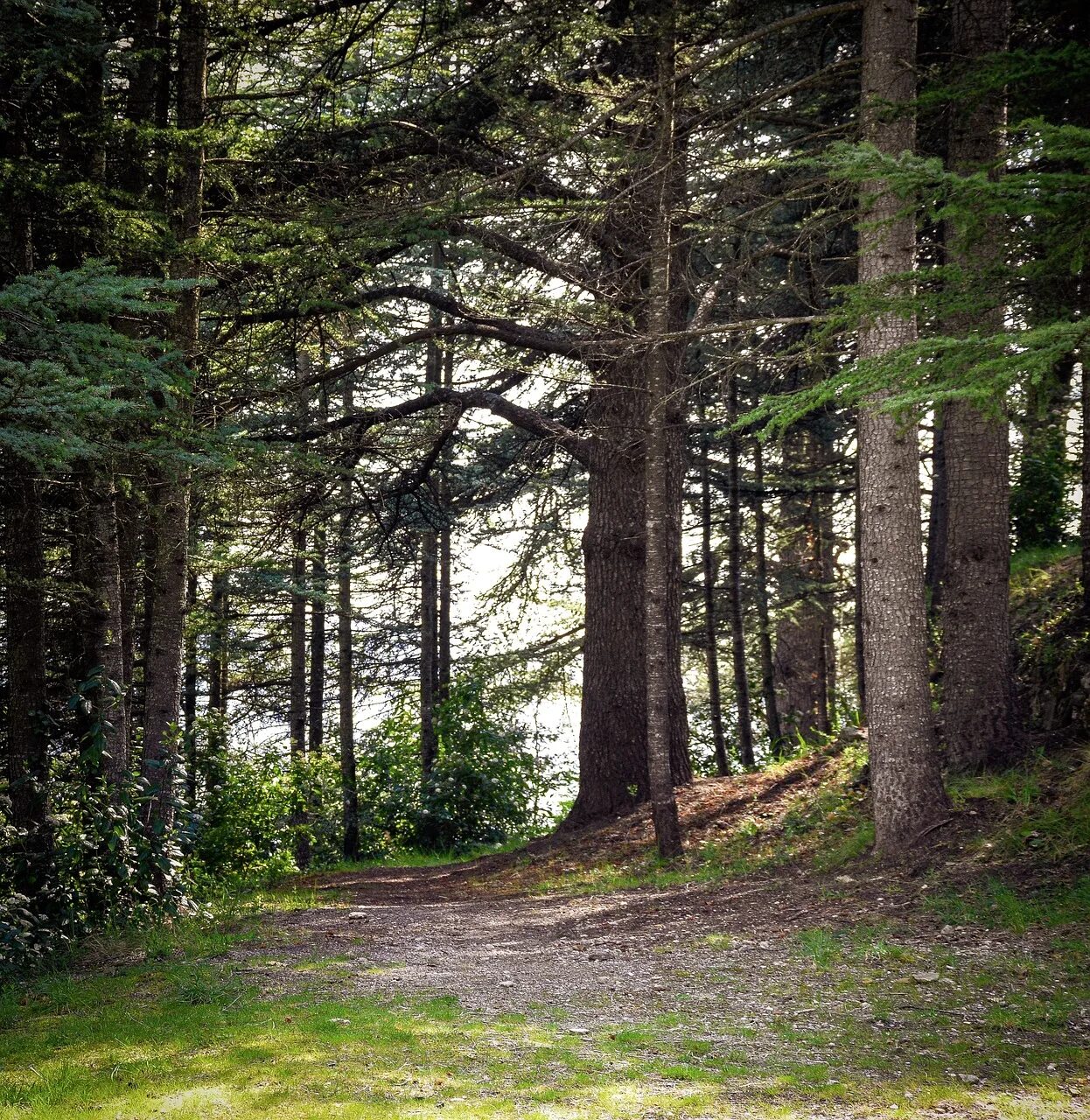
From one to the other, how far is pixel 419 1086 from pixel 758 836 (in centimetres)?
646

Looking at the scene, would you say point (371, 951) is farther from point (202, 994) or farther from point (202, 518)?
point (202, 518)

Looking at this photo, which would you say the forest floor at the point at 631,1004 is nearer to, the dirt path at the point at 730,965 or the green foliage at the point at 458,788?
the dirt path at the point at 730,965

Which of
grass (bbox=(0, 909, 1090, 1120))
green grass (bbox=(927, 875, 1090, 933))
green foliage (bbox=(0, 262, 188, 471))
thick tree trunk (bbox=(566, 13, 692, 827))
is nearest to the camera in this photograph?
grass (bbox=(0, 909, 1090, 1120))

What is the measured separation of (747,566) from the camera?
19.0m

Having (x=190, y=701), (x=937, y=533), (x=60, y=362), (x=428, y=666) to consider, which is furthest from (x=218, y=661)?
(x=60, y=362)

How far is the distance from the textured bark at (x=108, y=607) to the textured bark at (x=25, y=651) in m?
0.48

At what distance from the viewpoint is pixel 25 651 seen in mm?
9258

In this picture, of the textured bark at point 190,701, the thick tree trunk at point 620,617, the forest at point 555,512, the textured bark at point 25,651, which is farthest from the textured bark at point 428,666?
the textured bark at point 25,651

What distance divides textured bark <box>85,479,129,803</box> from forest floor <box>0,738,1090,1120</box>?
1569 mm

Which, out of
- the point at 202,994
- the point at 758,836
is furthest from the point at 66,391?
the point at 758,836

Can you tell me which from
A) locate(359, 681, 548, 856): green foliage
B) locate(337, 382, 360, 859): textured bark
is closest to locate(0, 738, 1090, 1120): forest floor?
locate(359, 681, 548, 856): green foliage

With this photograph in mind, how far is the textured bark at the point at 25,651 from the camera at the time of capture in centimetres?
807

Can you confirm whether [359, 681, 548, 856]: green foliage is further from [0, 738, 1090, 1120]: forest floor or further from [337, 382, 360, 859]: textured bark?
[0, 738, 1090, 1120]: forest floor

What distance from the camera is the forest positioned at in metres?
4.84
